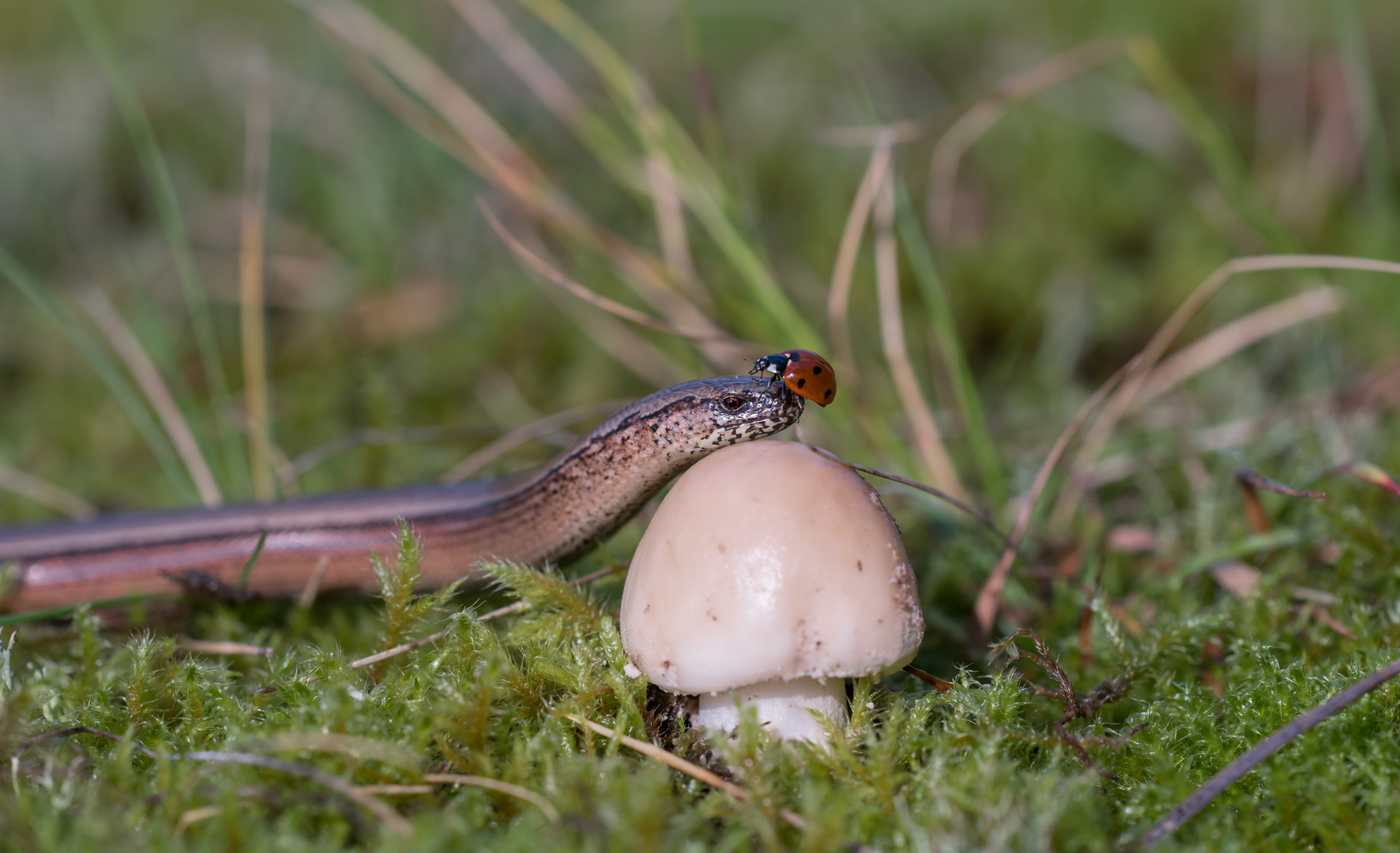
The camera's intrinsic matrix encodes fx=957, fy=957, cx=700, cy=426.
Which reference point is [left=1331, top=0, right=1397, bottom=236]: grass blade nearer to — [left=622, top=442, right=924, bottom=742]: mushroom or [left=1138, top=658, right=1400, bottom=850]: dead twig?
[left=1138, top=658, right=1400, bottom=850]: dead twig

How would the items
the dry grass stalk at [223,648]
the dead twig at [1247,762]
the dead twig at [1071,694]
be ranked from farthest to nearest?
the dry grass stalk at [223,648]
the dead twig at [1071,694]
the dead twig at [1247,762]

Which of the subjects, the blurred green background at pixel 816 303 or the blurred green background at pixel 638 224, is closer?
the blurred green background at pixel 816 303

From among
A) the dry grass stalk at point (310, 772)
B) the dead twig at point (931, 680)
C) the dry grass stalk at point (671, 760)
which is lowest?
the dead twig at point (931, 680)

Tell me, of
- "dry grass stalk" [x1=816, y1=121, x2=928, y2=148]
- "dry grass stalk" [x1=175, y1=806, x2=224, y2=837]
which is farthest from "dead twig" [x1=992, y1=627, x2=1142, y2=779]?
"dry grass stalk" [x1=816, y1=121, x2=928, y2=148]

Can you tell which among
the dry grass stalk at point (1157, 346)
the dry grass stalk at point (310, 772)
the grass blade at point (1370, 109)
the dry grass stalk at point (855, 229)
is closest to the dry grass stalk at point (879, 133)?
the dry grass stalk at point (855, 229)

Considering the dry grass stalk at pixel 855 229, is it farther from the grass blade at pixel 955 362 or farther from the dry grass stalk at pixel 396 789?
the dry grass stalk at pixel 396 789

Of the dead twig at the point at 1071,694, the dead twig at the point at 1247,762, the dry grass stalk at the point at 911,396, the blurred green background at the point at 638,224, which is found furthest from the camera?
the blurred green background at the point at 638,224

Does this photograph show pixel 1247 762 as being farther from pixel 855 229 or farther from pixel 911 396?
pixel 855 229
